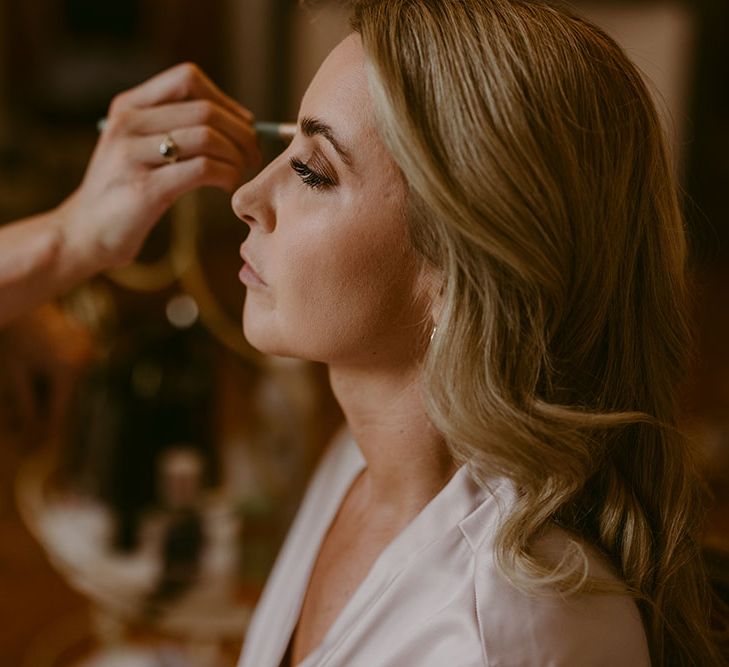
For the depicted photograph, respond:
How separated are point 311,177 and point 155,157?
27cm

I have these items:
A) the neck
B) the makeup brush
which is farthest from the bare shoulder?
the makeup brush

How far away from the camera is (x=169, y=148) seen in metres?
1.12

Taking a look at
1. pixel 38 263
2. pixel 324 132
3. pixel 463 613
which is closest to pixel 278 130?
pixel 324 132

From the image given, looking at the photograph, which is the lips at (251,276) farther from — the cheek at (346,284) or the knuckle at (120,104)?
the knuckle at (120,104)

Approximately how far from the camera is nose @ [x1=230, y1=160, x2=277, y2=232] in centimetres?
98

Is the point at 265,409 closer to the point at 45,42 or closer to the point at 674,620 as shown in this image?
the point at 674,620

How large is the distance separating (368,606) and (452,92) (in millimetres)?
476

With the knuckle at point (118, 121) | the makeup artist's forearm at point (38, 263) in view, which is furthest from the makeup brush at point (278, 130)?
the makeup artist's forearm at point (38, 263)

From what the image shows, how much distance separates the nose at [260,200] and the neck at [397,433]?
17 cm

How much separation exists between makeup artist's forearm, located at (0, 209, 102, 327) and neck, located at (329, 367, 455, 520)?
1.27 feet

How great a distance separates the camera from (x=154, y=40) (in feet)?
18.7

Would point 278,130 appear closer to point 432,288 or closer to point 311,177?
point 311,177

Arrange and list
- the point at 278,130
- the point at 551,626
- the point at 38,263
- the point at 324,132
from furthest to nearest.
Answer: the point at 38,263 < the point at 278,130 < the point at 324,132 < the point at 551,626

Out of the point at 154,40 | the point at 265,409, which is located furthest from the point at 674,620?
the point at 154,40
